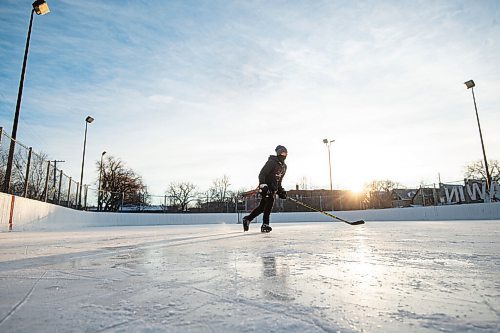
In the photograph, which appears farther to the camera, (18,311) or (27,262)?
(27,262)

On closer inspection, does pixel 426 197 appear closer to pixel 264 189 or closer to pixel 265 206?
pixel 265 206

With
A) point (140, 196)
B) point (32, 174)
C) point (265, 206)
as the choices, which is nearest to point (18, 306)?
point (265, 206)

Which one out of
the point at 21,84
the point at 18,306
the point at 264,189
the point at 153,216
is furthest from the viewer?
the point at 153,216

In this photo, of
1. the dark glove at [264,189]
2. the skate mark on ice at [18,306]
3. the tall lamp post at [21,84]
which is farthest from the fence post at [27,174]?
the skate mark on ice at [18,306]

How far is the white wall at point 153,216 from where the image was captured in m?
7.95

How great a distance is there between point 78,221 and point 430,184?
1870cm

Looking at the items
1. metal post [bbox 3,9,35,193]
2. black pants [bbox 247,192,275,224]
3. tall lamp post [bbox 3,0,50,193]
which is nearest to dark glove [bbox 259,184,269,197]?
black pants [bbox 247,192,275,224]

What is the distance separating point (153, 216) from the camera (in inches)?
739

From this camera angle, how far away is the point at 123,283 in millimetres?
1390

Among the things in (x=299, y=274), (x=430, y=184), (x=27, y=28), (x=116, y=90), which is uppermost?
(x=27, y=28)

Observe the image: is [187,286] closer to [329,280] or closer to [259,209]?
[329,280]

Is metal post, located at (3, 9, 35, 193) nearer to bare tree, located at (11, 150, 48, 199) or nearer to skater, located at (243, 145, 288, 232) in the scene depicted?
bare tree, located at (11, 150, 48, 199)

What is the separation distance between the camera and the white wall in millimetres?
7945

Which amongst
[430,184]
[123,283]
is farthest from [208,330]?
[430,184]
